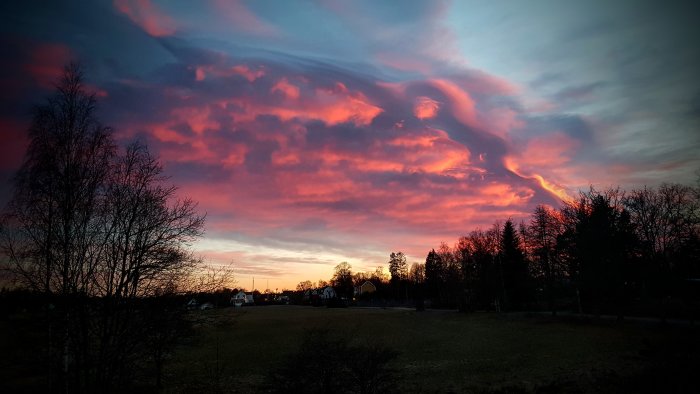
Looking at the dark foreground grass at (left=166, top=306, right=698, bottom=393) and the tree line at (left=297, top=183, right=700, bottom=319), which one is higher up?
the tree line at (left=297, top=183, right=700, bottom=319)

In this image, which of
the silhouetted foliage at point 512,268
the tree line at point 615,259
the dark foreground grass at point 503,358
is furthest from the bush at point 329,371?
the silhouetted foliage at point 512,268

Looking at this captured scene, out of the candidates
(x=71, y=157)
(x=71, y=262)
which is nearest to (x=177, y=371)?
(x=71, y=262)

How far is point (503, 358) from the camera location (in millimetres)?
25188

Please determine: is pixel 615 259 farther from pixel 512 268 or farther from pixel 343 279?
pixel 343 279

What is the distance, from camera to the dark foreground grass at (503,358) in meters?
18.1

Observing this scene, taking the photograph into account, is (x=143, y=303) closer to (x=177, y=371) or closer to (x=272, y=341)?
(x=177, y=371)

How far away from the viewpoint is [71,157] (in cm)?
1157

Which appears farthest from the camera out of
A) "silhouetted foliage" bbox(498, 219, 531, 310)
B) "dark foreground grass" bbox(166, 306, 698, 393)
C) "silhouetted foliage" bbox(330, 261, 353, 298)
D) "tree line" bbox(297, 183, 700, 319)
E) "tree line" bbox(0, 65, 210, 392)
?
"silhouetted foliage" bbox(330, 261, 353, 298)

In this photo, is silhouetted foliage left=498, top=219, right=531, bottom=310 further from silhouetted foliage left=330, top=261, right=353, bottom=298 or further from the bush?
silhouetted foliage left=330, top=261, right=353, bottom=298

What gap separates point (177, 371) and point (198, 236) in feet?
52.6

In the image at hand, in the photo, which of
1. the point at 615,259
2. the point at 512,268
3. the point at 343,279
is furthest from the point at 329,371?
the point at 343,279

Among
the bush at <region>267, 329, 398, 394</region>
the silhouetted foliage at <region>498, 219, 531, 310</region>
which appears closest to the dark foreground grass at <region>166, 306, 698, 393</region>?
the bush at <region>267, 329, 398, 394</region>

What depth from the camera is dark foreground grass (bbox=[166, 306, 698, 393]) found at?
18.1m

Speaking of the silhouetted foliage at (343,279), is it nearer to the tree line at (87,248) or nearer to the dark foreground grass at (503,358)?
the dark foreground grass at (503,358)
